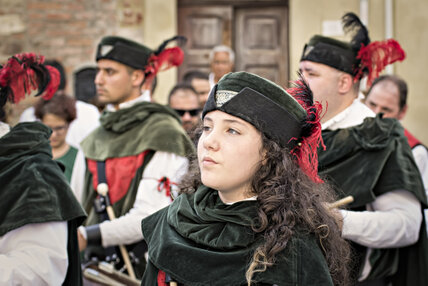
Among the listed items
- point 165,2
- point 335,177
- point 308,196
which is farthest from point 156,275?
point 165,2

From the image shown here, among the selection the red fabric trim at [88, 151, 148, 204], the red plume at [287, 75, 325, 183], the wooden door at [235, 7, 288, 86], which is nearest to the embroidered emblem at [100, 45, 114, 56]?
the red fabric trim at [88, 151, 148, 204]

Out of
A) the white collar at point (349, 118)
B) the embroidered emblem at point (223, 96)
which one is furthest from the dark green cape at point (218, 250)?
the white collar at point (349, 118)

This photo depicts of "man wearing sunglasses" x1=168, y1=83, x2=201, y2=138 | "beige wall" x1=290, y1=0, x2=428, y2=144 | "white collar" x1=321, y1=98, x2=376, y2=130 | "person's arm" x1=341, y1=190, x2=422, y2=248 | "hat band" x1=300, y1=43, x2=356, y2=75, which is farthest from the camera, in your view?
"beige wall" x1=290, y1=0, x2=428, y2=144

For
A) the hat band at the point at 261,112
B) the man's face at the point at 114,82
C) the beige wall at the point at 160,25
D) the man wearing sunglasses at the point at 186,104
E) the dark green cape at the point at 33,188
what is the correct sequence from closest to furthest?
1. the hat band at the point at 261,112
2. the dark green cape at the point at 33,188
3. the man's face at the point at 114,82
4. the man wearing sunglasses at the point at 186,104
5. the beige wall at the point at 160,25

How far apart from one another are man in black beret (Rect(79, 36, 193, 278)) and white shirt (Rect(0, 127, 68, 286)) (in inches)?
36.6

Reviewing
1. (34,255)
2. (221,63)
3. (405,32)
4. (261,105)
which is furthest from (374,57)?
(405,32)

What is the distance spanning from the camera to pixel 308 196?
93.4 inches

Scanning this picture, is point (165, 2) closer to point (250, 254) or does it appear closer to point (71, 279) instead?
point (71, 279)

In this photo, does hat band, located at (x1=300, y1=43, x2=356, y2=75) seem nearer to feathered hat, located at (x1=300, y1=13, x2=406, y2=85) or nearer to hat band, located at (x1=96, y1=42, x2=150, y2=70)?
feathered hat, located at (x1=300, y1=13, x2=406, y2=85)

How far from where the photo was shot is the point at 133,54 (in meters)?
4.48

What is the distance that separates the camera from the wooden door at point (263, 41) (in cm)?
935

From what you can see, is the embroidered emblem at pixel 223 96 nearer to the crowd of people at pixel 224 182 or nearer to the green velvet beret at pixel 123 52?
the crowd of people at pixel 224 182

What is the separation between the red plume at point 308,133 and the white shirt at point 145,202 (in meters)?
1.32

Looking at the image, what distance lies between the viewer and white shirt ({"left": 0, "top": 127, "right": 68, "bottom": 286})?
2594 millimetres
